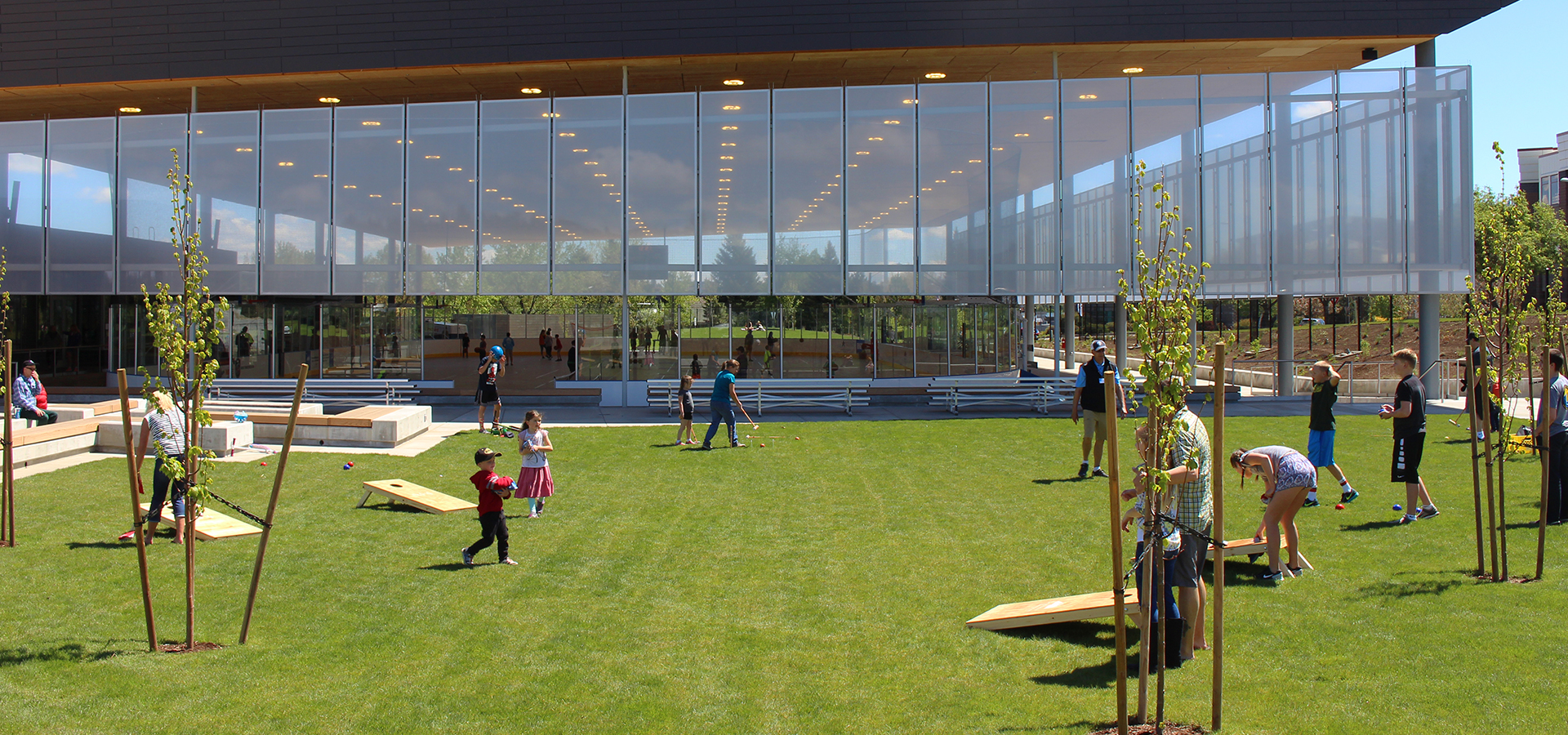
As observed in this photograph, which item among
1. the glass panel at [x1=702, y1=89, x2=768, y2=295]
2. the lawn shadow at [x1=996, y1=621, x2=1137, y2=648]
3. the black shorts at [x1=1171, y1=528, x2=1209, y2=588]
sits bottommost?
the lawn shadow at [x1=996, y1=621, x2=1137, y2=648]

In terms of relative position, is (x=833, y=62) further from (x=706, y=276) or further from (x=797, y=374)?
(x=797, y=374)

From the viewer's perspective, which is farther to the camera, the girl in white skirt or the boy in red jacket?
the girl in white skirt

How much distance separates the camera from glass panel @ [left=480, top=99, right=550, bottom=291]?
84.5ft

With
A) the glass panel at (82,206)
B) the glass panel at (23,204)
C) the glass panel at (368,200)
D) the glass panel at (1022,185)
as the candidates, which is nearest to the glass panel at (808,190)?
the glass panel at (1022,185)

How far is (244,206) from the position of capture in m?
26.8

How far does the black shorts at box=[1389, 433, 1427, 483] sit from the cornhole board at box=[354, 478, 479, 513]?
1021 cm

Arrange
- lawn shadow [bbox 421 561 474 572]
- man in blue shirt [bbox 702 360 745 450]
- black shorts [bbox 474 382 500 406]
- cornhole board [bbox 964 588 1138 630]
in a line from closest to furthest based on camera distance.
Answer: cornhole board [bbox 964 588 1138 630]
lawn shadow [bbox 421 561 474 572]
man in blue shirt [bbox 702 360 745 450]
black shorts [bbox 474 382 500 406]

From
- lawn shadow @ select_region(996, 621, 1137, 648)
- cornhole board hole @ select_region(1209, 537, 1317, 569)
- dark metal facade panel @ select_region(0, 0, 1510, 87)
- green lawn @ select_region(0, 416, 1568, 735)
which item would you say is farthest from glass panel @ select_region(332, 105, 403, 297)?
cornhole board hole @ select_region(1209, 537, 1317, 569)

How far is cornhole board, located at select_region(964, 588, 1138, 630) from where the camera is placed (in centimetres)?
644

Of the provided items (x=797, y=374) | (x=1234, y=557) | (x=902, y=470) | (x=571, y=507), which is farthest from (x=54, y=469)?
(x=797, y=374)

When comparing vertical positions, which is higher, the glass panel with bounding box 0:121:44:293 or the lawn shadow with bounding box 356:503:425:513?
the glass panel with bounding box 0:121:44:293

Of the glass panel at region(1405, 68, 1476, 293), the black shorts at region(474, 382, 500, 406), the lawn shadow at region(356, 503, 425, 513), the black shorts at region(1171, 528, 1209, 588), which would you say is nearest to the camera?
the black shorts at region(1171, 528, 1209, 588)

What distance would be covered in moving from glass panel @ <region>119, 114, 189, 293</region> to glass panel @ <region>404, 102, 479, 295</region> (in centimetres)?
681

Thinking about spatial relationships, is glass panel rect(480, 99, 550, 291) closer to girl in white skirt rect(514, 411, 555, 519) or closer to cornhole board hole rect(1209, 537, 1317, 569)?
girl in white skirt rect(514, 411, 555, 519)
